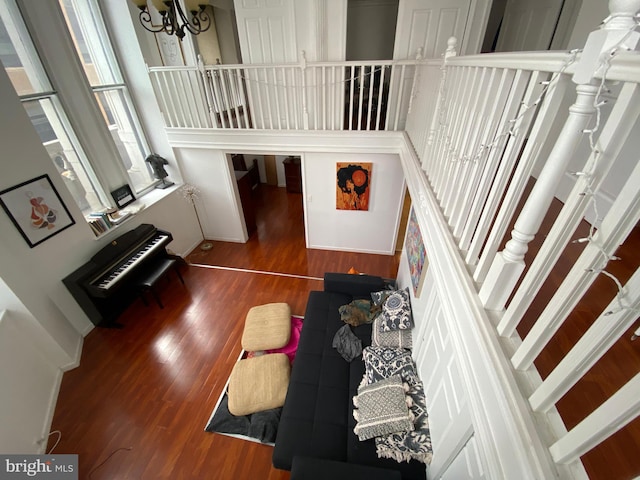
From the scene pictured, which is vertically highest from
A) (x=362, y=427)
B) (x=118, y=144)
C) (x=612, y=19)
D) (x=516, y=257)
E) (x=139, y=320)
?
(x=612, y=19)

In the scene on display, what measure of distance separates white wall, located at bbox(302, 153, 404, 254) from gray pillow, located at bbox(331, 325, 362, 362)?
7.66 ft

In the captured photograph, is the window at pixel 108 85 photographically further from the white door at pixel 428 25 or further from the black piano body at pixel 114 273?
the white door at pixel 428 25

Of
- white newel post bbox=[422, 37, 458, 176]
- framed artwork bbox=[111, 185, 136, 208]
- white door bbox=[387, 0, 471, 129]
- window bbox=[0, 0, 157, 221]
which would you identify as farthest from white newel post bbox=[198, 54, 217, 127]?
white newel post bbox=[422, 37, 458, 176]

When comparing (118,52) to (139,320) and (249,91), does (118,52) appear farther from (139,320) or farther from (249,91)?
(139,320)

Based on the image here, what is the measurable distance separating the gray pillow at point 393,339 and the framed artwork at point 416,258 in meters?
0.45

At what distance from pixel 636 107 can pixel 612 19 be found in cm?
17

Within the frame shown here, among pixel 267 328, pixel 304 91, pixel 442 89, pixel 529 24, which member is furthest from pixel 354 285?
pixel 529 24

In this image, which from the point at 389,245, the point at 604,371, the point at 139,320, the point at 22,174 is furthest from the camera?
the point at 389,245

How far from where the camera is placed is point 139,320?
3.80m

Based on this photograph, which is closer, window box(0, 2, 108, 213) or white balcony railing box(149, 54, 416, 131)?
window box(0, 2, 108, 213)

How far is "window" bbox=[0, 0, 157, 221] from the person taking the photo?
290cm

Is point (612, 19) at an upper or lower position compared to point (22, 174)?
upper

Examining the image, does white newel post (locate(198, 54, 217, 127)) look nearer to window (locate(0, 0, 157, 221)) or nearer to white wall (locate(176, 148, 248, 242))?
white wall (locate(176, 148, 248, 242))

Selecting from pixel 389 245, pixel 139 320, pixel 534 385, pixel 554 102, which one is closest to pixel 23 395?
pixel 139 320
